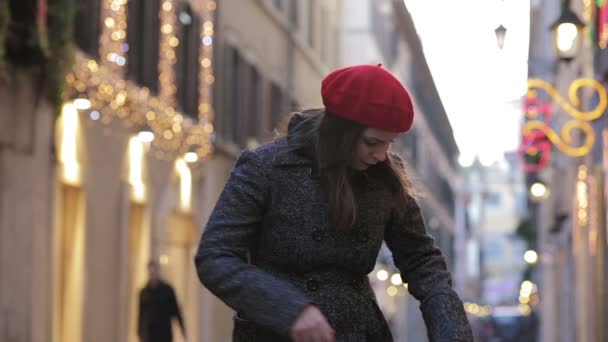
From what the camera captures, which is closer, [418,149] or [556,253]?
[556,253]

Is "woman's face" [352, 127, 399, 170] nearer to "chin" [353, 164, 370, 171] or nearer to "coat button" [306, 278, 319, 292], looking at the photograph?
"chin" [353, 164, 370, 171]

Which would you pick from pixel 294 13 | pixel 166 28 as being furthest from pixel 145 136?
pixel 294 13

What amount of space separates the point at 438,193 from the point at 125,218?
6294 cm

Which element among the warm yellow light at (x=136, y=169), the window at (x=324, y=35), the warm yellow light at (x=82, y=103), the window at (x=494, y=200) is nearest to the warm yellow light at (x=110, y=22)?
the warm yellow light at (x=136, y=169)

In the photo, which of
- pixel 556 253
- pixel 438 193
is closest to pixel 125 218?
pixel 556 253

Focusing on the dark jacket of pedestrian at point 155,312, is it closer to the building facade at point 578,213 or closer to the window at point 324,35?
the building facade at point 578,213

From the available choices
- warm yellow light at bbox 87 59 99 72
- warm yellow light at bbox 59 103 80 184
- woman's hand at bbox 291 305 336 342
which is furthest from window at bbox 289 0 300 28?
woman's hand at bbox 291 305 336 342

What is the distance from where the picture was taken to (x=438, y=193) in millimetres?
82812

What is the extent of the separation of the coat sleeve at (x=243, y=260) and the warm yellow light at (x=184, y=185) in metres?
20.7

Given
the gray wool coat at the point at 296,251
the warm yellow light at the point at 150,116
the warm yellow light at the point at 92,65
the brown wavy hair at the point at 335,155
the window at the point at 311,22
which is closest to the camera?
the gray wool coat at the point at 296,251

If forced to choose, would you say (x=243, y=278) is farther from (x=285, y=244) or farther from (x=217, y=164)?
(x=217, y=164)

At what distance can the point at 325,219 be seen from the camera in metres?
4.04

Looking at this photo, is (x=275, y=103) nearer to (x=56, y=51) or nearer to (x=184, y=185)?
(x=184, y=185)

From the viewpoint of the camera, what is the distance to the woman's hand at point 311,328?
3662 millimetres
